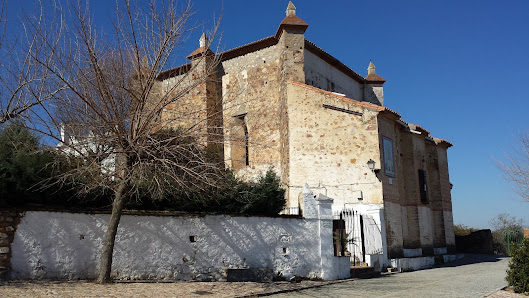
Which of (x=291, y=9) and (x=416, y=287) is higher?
(x=291, y=9)

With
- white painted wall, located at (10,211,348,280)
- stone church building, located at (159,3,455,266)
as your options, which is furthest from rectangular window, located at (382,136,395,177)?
white painted wall, located at (10,211,348,280)

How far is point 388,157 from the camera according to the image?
18312 mm

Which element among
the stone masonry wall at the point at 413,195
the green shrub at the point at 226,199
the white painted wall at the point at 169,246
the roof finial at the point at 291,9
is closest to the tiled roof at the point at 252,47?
the roof finial at the point at 291,9

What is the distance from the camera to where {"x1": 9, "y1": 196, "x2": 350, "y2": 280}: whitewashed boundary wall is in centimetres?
966

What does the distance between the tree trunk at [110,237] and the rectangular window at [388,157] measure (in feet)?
36.4

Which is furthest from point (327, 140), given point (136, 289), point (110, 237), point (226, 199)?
point (136, 289)

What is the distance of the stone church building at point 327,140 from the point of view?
17.4 m

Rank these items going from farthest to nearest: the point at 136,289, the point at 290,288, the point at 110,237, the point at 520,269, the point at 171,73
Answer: the point at 171,73 → the point at 520,269 → the point at 290,288 → the point at 110,237 → the point at 136,289

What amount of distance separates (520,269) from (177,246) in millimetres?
8927

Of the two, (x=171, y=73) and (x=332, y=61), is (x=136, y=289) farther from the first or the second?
(x=332, y=61)

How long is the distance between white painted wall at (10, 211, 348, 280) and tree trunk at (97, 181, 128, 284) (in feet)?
2.03

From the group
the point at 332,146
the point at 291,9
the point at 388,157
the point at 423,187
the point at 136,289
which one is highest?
the point at 291,9

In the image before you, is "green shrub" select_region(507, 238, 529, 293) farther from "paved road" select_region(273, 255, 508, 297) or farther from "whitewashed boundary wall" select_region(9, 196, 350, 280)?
"whitewashed boundary wall" select_region(9, 196, 350, 280)

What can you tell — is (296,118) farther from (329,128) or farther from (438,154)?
(438,154)
